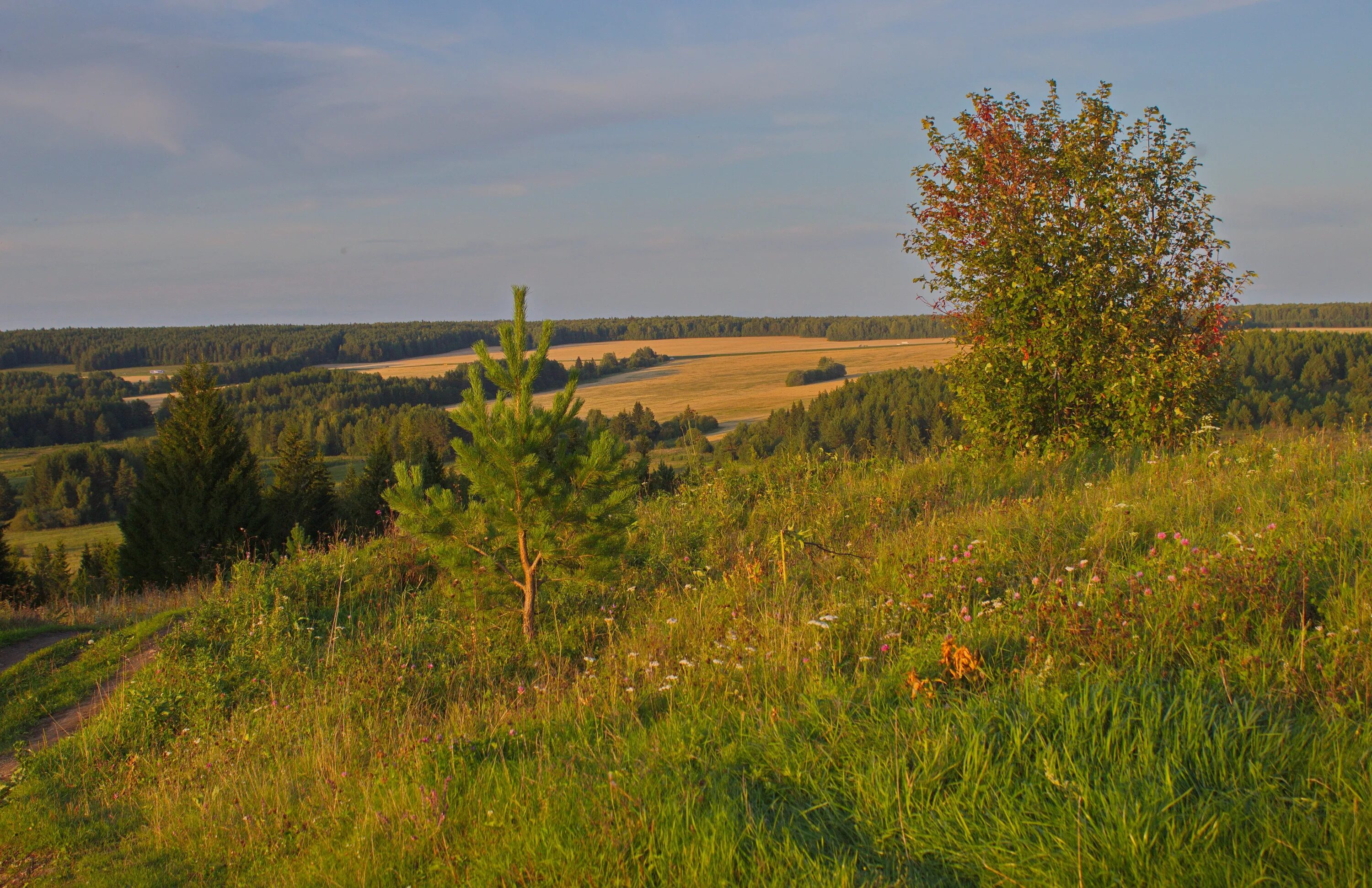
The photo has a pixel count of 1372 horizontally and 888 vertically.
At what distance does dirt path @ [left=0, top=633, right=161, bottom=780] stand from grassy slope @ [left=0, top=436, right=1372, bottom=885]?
425 millimetres

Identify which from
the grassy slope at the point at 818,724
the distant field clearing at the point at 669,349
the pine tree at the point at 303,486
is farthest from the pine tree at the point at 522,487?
the distant field clearing at the point at 669,349

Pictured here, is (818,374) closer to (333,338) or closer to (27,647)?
(27,647)

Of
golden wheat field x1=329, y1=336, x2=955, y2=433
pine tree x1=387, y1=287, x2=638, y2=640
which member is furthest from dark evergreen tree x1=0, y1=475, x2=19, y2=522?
pine tree x1=387, y1=287, x2=638, y2=640

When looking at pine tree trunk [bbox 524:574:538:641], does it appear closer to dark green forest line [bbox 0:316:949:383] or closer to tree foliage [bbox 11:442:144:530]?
tree foliage [bbox 11:442:144:530]

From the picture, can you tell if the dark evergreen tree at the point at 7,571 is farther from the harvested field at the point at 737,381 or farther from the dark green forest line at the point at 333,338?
the dark green forest line at the point at 333,338

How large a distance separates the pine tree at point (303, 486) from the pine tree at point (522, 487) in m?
36.2

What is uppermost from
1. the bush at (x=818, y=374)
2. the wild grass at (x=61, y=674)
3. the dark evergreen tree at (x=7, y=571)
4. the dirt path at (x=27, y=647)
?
the bush at (x=818, y=374)

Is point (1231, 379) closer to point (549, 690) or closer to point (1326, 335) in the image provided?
point (549, 690)

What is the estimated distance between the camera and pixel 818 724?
331 cm

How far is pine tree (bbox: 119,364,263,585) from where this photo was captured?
28.4m

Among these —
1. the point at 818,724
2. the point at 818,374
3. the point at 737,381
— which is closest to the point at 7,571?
the point at 818,724

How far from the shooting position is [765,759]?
3.19 meters

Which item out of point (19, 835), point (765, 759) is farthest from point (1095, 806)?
point (19, 835)

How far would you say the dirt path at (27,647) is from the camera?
7.74 meters
